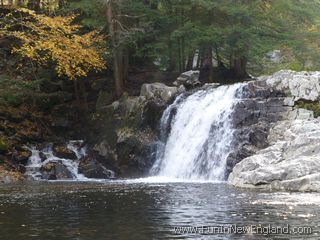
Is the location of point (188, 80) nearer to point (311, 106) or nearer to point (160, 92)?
point (160, 92)

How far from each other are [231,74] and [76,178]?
13.3 metres

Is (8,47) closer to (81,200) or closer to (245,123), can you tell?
(245,123)

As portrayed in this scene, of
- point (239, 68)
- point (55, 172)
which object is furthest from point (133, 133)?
point (239, 68)

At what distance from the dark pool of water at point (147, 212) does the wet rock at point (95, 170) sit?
8.60 m

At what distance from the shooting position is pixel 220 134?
72.2 ft

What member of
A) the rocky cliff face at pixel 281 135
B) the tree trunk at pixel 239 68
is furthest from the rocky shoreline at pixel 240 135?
the tree trunk at pixel 239 68

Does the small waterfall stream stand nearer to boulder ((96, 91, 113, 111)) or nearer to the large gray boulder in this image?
boulder ((96, 91, 113, 111))

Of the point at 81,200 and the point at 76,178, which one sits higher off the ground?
the point at 81,200

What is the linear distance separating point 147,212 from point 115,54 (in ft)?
59.4

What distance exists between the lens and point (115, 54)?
1120 inches

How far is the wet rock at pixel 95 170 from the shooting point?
2470 cm

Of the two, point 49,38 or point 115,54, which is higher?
point 49,38

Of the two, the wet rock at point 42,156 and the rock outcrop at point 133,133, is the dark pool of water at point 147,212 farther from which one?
the wet rock at point 42,156

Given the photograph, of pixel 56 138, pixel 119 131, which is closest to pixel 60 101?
pixel 56 138
